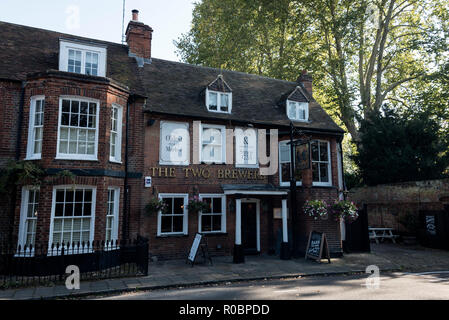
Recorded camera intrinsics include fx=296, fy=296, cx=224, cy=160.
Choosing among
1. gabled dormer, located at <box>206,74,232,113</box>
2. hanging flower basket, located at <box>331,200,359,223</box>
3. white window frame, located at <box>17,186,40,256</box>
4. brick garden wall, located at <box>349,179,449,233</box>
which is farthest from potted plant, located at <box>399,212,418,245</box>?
white window frame, located at <box>17,186,40,256</box>

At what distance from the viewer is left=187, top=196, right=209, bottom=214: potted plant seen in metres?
12.8

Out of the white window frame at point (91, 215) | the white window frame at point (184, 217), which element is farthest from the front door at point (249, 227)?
the white window frame at point (91, 215)

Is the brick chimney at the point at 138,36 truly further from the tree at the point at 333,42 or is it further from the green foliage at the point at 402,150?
the green foliage at the point at 402,150

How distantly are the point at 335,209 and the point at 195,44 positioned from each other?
23.1 m

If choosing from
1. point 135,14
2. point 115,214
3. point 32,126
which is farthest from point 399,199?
point 32,126

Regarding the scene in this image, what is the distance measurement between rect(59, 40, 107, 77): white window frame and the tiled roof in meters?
0.33

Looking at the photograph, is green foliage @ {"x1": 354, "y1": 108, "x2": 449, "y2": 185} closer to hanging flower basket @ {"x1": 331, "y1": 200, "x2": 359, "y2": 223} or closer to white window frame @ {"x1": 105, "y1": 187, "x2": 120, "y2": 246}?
hanging flower basket @ {"x1": 331, "y1": 200, "x2": 359, "y2": 223}

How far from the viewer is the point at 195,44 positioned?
99.1ft

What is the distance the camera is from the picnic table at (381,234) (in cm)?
1833

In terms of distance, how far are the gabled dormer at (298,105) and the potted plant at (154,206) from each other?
8478 mm

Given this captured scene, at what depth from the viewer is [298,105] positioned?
16531mm

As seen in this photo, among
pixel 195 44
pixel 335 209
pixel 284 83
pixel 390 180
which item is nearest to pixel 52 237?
pixel 335 209

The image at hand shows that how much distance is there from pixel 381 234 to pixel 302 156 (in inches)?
404
